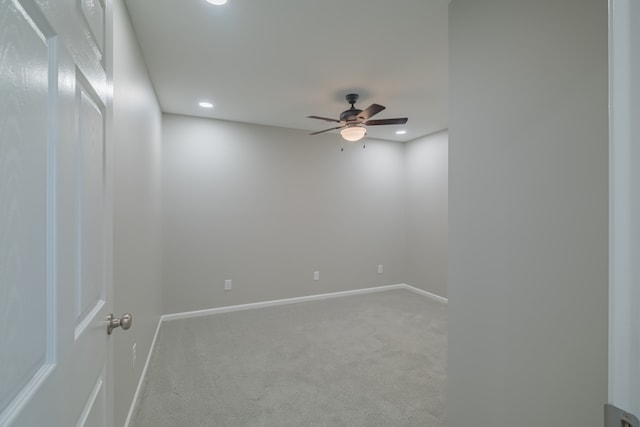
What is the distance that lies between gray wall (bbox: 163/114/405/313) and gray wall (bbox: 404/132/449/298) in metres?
0.19

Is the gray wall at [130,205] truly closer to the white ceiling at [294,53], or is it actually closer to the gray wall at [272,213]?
the white ceiling at [294,53]

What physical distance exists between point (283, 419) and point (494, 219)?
5.92 ft

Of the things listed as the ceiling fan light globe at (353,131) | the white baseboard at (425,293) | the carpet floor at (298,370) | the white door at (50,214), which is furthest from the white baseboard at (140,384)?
the white baseboard at (425,293)

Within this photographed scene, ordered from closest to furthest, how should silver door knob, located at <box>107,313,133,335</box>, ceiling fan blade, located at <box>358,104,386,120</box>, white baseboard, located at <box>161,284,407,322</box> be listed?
silver door knob, located at <box>107,313,133,335</box>
ceiling fan blade, located at <box>358,104,386,120</box>
white baseboard, located at <box>161,284,407,322</box>

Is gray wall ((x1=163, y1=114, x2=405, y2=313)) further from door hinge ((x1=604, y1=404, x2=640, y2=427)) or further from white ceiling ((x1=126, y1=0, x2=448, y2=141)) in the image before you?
door hinge ((x1=604, y1=404, x2=640, y2=427))

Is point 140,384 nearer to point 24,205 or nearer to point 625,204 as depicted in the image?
point 24,205

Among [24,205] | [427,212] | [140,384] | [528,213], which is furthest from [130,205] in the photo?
[427,212]

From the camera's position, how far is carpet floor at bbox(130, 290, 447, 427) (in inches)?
79.0

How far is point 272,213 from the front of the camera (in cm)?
432

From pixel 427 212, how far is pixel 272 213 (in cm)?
248

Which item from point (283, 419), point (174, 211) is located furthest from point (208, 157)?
point (283, 419)

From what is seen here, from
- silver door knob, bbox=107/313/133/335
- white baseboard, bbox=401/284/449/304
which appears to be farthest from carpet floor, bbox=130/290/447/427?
silver door knob, bbox=107/313/133/335

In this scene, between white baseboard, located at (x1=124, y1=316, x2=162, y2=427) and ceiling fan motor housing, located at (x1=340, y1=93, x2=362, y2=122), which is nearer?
white baseboard, located at (x1=124, y1=316, x2=162, y2=427)

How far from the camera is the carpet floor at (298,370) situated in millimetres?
2006
